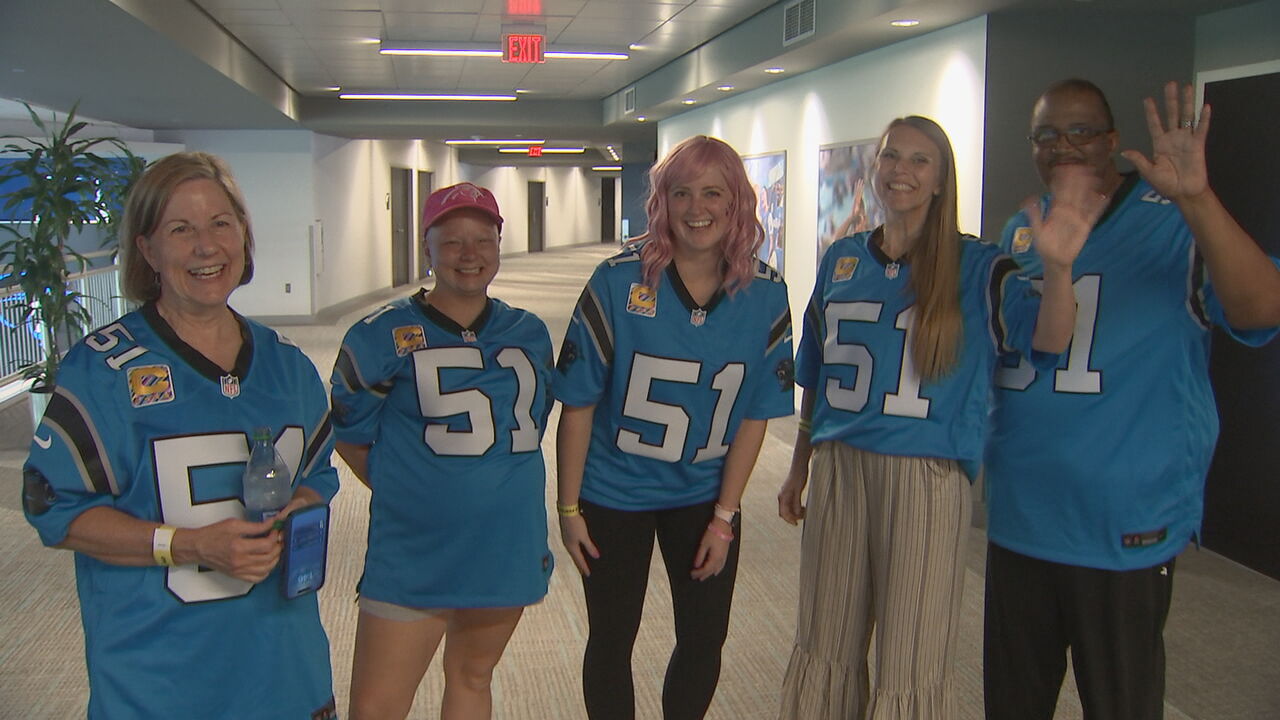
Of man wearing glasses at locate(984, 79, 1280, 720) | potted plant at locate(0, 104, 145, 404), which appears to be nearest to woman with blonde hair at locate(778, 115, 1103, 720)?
man wearing glasses at locate(984, 79, 1280, 720)

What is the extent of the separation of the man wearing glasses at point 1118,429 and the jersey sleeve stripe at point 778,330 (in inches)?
21.4

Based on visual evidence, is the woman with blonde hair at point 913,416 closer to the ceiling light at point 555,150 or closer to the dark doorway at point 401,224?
the dark doorway at point 401,224

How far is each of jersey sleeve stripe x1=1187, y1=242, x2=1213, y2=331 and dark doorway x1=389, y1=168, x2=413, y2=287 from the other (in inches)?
766

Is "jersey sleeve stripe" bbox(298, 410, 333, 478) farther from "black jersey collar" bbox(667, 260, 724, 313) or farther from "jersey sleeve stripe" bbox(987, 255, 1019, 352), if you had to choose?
"jersey sleeve stripe" bbox(987, 255, 1019, 352)

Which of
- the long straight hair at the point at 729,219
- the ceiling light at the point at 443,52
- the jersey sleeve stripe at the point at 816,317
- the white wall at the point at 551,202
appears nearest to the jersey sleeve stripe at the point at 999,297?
the jersey sleeve stripe at the point at 816,317

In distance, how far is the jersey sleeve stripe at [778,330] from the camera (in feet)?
8.34

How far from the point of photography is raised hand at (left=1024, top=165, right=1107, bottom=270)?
2.11 m

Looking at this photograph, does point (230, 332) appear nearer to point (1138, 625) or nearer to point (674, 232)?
point (674, 232)

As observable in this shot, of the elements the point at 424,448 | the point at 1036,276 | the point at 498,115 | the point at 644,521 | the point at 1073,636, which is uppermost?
the point at 498,115

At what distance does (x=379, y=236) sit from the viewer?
63.1 ft

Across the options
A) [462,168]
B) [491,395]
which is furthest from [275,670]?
[462,168]

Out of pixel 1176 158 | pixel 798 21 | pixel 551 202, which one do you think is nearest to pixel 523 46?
pixel 798 21

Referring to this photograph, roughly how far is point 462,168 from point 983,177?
2533 centimetres

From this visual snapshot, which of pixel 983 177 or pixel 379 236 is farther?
pixel 379 236
